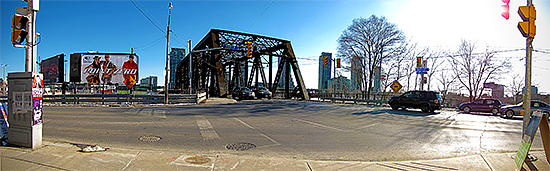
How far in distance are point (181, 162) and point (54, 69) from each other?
40.1 metres

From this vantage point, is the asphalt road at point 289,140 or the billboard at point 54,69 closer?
the asphalt road at point 289,140

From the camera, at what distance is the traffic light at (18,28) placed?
546 centimetres

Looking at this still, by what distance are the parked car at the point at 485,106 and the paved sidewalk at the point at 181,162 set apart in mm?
17242

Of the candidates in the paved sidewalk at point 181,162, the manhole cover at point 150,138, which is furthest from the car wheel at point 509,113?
the manhole cover at point 150,138

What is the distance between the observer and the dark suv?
17984 mm

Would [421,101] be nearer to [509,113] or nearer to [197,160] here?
[509,113]

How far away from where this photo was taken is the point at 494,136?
29.0 feet

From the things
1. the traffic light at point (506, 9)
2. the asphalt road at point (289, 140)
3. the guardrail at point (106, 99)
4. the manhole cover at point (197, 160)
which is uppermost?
the traffic light at point (506, 9)

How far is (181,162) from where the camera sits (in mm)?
4832

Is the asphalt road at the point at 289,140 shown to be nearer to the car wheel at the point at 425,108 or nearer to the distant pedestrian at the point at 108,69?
the car wheel at the point at 425,108

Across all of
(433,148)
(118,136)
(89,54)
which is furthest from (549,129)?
(89,54)

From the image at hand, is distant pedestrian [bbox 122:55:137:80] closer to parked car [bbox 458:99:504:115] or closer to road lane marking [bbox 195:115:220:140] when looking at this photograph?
road lane marking [bbox 195:115:220:140]

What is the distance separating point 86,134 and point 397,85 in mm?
23009

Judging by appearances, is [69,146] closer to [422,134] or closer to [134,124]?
[134,124]
